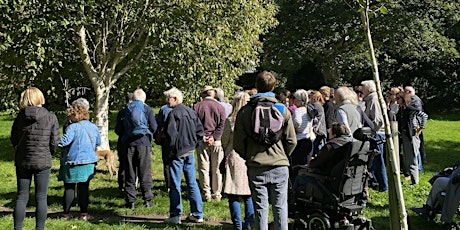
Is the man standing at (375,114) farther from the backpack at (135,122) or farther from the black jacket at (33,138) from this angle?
the black jacket at (33,138)

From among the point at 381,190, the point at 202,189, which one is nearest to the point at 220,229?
the point at 202,189

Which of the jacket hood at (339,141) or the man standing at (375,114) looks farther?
the man standing at (375,114)

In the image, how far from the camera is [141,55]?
47.8 feet

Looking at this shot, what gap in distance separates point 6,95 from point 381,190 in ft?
34.3

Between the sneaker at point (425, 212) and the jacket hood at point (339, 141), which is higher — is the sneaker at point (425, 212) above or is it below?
below

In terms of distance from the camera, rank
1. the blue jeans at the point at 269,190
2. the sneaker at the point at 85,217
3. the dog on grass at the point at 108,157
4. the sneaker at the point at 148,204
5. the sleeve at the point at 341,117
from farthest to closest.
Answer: the dog on grass at the point at 108,157, the sneaker at the point at 148,204, the sleeve at the point at 341,117, the sneaker at the point at 85,217, the blue jeans at the point at 269,190

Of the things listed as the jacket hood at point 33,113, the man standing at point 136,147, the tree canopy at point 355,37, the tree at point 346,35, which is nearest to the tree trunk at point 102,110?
the man standing at point 136,147

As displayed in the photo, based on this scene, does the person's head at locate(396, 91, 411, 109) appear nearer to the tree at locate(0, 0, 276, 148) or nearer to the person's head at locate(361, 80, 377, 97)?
the person's head at locate(361, 80, 377, 97)

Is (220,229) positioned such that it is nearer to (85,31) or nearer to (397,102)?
(397,102)

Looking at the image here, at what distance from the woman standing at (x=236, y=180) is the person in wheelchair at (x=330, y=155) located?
0.69 meters

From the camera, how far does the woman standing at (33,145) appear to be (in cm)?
663

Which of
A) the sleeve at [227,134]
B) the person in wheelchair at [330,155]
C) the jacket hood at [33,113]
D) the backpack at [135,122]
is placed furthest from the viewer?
the backpack at [135,122]

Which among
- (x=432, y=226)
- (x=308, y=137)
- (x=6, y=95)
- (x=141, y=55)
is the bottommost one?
(x=432, y=226)

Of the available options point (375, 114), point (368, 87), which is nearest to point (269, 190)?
point (375, 114)
